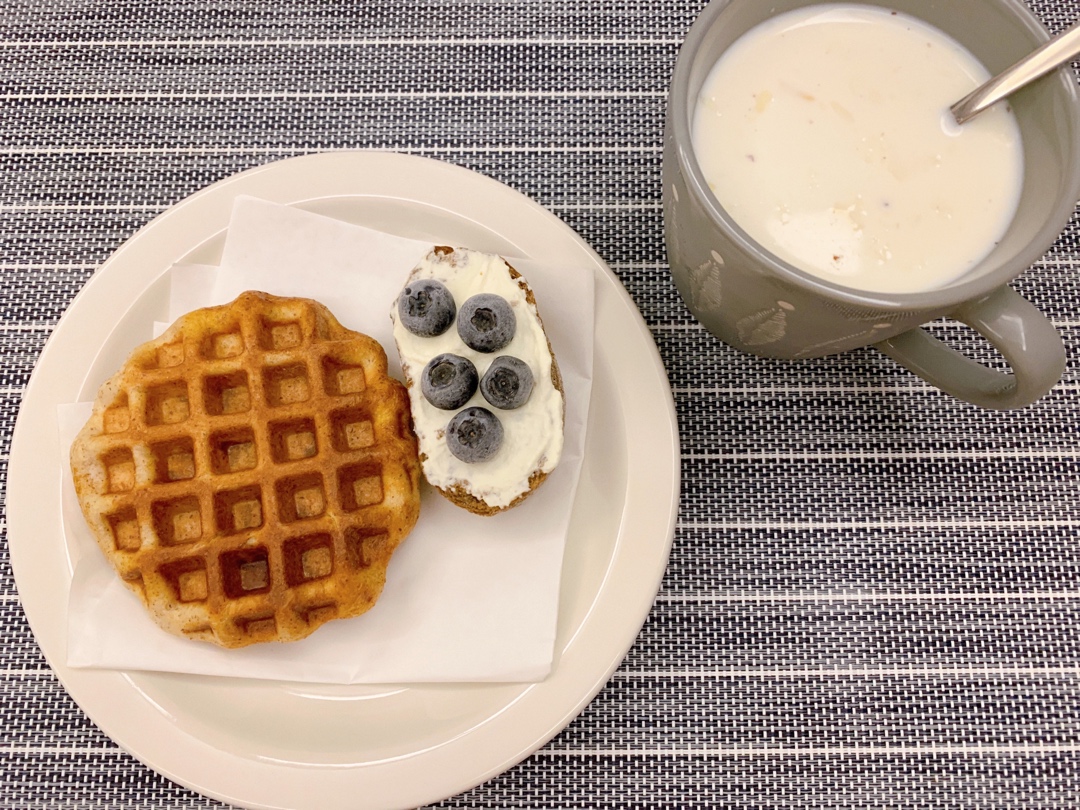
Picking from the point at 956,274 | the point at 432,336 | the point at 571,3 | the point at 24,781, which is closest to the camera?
the point at 956,274

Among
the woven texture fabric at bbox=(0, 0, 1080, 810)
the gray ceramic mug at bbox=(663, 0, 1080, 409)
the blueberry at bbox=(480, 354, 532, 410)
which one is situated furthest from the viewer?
the woven texture fabric at bbox=(0, 0, 1080, 810)

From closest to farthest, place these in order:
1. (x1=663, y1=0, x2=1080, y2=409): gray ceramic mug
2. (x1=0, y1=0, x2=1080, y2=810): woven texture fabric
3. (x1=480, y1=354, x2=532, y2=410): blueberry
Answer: (x1=663, y1=0, x2=1080, y2=409): gray ceramic mug → (x1=480, y1=354, x2=532, y2=410): blueberry → (x1=0, y1=0, x2=1080, y2=810): woven texture fabric

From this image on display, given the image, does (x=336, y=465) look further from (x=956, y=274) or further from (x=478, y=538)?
(x=956, y=274)

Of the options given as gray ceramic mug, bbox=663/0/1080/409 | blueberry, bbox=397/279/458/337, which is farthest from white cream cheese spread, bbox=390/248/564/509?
gray ceramic mug, bbox=663/0/1080/409

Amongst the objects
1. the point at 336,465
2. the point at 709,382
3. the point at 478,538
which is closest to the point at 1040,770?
the point at 709,382

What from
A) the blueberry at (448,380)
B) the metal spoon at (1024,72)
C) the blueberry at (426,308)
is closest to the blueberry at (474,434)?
the blueberry at (448,380)

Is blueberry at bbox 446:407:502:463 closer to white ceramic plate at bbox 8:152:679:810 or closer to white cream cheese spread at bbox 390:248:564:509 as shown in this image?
white cream cheese spread at bbox 390:248:564:509

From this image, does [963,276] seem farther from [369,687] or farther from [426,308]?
[369,687]
